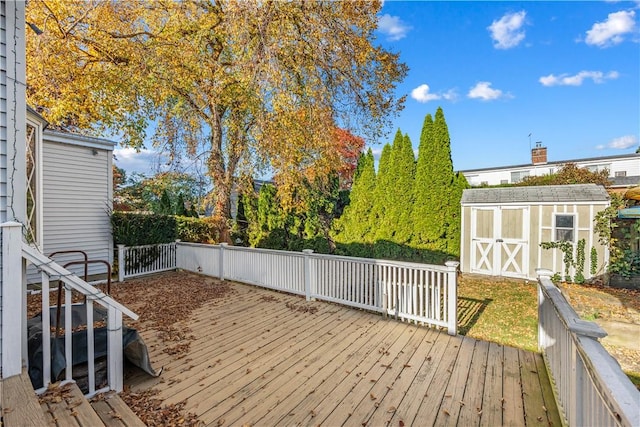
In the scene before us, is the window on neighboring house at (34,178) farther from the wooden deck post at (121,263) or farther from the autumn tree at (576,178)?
the autumn tree at (576,178)

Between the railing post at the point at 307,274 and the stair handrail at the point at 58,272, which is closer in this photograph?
the stair handrail at the point at 58,272

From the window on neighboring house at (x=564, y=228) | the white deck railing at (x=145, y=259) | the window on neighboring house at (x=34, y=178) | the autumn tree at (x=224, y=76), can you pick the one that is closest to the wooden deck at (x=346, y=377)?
the window on neighboring house at (x=34, y=178)

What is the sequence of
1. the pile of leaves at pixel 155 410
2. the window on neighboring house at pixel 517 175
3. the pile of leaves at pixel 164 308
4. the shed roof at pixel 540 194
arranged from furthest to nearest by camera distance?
the window on neighboring house at pixel 517 175 → the shed roof at pixel 540 194 → the pile of leaves at pixel 164 308 → the pile of leaves at pixel 155 410

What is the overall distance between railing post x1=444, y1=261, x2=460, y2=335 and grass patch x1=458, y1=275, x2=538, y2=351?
51cm

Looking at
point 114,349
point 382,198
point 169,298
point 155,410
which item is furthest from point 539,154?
point 114,349

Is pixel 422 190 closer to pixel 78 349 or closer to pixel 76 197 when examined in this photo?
pixel 78 349

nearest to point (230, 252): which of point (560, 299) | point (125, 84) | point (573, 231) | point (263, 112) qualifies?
point (263, 112)

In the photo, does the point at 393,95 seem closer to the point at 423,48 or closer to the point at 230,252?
the point at 423,48

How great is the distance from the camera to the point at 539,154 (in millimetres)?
19109

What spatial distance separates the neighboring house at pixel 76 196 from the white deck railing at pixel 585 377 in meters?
9.20

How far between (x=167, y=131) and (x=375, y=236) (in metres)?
7.55

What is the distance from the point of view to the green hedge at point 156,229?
8.07 metres

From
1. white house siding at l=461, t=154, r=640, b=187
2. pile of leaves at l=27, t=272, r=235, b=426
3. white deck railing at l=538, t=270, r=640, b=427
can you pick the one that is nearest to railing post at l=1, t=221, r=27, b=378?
pile of leaves at l=27, t=272, r=235, b=426

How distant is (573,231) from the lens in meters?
7.50
